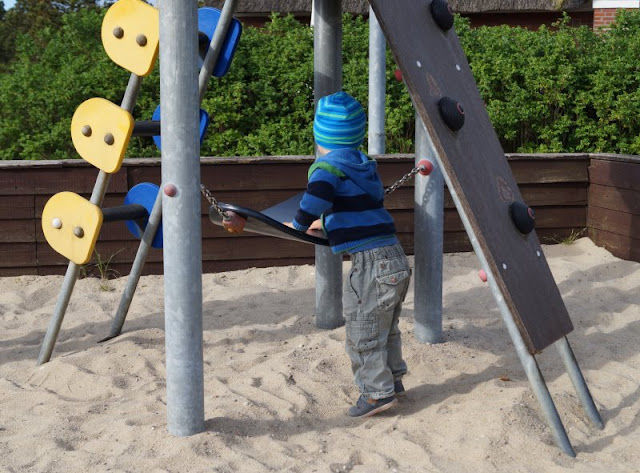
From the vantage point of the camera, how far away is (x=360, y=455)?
10.0 feet

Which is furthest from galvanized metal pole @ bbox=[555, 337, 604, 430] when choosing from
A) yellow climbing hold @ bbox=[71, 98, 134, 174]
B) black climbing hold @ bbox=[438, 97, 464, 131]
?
yellow climbing hold @ bbox=[71, 98, 134, 174]

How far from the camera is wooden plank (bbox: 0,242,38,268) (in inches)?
223

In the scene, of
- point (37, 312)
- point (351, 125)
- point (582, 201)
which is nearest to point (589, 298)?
point (582, 201)

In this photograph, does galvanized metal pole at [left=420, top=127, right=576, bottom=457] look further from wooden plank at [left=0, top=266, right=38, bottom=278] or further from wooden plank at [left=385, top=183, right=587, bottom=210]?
wooden plank at [left=0, top=266, right=38, bottom=278]

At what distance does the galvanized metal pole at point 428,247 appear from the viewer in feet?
13.8

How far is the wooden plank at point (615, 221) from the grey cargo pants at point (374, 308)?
2946 mm

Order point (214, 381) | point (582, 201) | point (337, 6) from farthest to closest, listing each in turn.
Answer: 1. point (582, 201)
2. point (337, 6)
3. point (214, 381)

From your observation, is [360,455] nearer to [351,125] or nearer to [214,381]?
[214,381]

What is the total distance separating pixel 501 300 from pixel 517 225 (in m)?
0.38

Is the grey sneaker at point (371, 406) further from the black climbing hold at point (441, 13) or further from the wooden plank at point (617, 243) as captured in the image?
the wooden plank at point (617, 243)

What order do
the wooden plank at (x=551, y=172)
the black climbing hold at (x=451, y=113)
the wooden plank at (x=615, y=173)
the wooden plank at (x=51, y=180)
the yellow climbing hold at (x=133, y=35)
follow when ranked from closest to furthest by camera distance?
the black climbing hold at (x=451, y=113)
the yellow climbing hold at (x=133, y=35)
the wooden plank at (x=51, y=180)
the wooden plank at (x=615, y=173)
the wooden plank at (x=551, y=172)

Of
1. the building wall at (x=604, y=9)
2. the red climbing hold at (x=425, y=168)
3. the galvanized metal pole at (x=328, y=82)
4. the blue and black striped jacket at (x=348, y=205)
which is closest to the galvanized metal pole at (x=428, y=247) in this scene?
the red climbing hold at (x=425, y=168)

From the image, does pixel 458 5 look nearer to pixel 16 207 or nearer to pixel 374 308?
pixel 16 207

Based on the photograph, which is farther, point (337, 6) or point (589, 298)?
point (589, 298)
